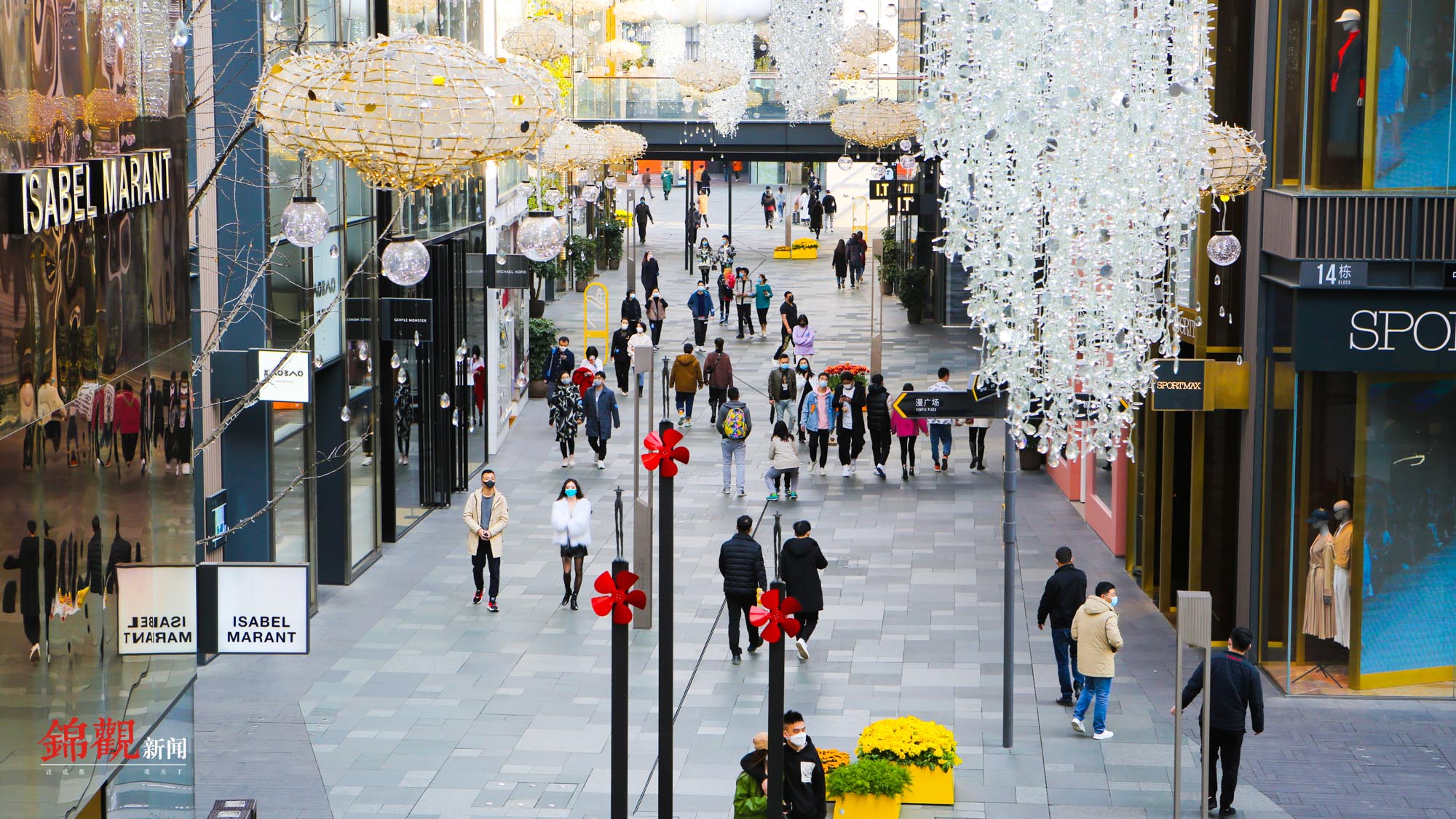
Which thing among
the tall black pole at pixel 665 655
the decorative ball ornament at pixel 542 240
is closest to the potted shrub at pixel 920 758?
the decorative ball ornament at pixel 542 240

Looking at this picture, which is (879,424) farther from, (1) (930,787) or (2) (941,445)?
(1) (930,787)

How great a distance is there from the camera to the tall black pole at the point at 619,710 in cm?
702

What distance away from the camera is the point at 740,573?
47.3 ft

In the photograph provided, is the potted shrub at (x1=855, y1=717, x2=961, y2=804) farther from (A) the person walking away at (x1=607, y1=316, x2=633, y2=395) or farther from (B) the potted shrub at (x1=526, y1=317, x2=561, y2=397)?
(B) the potted shrub at (x1=526, y1=317, x2=561, y2=397)

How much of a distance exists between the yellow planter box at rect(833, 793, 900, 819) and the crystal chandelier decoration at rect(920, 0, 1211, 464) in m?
2.52

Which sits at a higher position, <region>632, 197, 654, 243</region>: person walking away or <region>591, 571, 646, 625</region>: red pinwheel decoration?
<region>632, 197, 654, 243</region>: person walking away

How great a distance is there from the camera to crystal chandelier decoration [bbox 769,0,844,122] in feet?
91.6

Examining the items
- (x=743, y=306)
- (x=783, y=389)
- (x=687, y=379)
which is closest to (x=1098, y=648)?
(x=783, y=389)

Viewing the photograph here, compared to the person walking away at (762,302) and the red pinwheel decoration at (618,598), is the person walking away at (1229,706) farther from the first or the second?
the person walking away at (762,302)

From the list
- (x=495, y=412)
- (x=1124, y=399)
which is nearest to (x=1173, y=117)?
(x=1124, y=399)

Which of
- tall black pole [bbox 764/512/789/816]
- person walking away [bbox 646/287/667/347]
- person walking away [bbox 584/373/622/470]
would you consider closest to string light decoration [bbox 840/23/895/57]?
person walking away [bbox 646/287/667/347]

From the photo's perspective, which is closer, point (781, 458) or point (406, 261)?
point (406, 261)

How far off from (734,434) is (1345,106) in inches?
380

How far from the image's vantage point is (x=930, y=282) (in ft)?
135
